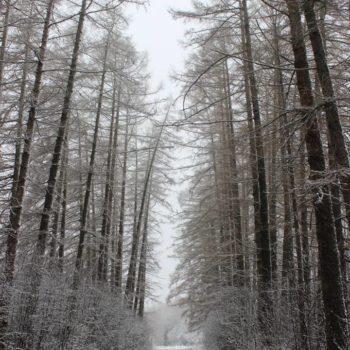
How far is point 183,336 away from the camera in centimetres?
3809

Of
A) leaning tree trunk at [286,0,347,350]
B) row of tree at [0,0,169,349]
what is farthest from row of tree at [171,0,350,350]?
row of tree at [0,0,169,349]

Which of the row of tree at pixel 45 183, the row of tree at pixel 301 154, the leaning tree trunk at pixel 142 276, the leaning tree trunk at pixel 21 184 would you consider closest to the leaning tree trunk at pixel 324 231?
the row of tree at pixel 301 154

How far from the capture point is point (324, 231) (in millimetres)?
5637

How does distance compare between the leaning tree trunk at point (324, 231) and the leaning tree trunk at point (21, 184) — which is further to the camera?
the leaning tree trunk at point (21, 184)

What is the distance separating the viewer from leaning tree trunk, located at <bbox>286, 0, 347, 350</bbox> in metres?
5.26

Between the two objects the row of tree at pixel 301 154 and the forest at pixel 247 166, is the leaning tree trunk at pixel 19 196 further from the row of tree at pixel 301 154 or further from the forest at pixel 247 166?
the row of tree at pixel 301 154

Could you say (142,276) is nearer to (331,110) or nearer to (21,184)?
(21,184)

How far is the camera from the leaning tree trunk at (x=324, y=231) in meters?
5.26

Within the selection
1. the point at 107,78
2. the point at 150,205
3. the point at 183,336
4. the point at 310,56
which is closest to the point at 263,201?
the point at 310,56

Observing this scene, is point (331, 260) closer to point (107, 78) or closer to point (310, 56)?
point (310, 56)

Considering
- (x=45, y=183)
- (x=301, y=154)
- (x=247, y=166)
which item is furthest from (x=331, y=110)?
(x=45, y=183)

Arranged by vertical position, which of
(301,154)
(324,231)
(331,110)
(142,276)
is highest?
(142,276)

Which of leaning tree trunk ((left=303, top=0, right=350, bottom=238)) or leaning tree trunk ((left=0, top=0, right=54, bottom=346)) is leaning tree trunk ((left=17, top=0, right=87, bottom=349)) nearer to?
leaning tree trunk ((left=0, top=0, right=54, bottom=346))

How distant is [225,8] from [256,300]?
6.42 meters
